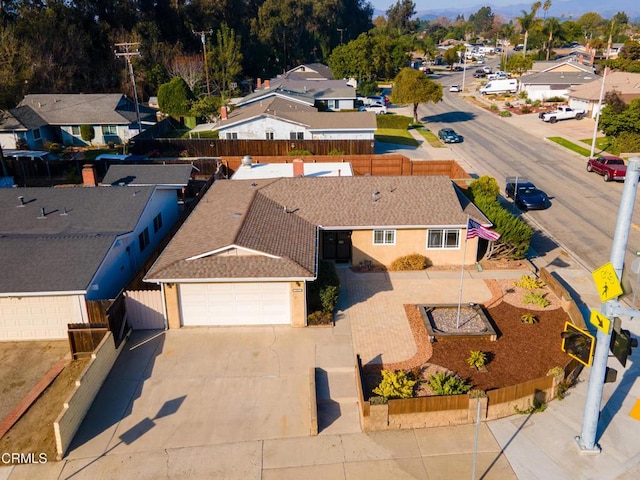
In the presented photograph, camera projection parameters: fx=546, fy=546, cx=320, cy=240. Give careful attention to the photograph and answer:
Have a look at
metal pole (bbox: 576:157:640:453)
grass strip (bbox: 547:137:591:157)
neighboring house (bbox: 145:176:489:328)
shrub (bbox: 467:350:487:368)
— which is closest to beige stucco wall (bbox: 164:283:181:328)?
neighboring house (bbox: 145:176:489:328)

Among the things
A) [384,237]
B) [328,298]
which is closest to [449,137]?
[384,237]

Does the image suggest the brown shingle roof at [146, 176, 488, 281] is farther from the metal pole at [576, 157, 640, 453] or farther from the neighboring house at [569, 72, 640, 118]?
the neighboring house at [569, 72, 640, 118]

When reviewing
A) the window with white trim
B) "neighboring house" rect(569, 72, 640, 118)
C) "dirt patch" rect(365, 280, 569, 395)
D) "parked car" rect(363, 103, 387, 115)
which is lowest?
"dirt patch" rect(365, 280, 569, 395)

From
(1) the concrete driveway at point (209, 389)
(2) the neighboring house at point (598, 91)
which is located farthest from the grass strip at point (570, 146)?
(1) the concrete driveway at point (209, 389)

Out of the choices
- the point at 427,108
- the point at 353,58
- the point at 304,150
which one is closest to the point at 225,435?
the point at 304,150

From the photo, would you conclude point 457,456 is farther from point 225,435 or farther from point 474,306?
point 474,306

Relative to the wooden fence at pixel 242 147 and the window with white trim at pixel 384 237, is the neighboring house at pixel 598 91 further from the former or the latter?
the window with white trim at pixel 384 237
